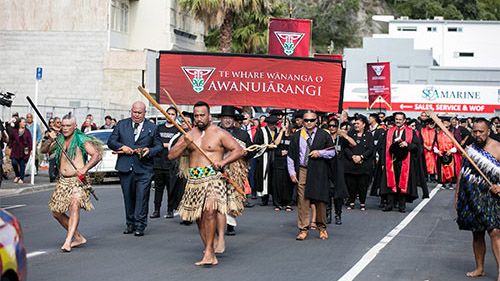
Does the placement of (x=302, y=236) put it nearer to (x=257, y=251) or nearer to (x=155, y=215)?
(x=257, y=251)

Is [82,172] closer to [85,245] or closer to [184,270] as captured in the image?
[85,245]

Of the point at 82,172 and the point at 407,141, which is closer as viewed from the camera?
the point at 82,172

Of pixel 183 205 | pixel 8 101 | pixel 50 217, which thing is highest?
pixel 8 101

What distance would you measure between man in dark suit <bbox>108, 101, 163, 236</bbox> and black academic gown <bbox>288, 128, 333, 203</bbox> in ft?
6.91

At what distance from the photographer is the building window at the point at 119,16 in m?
39.2

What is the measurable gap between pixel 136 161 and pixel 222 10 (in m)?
22.0

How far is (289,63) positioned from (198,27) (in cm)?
3053

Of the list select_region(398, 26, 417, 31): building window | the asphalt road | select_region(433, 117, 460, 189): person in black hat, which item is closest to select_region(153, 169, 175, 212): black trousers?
the asphalt road

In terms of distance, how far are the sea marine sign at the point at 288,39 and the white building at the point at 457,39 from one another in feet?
178

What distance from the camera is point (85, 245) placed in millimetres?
11297

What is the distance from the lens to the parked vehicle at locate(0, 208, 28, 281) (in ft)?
18.4

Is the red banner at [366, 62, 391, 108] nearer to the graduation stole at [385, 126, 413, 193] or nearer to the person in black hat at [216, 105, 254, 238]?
the graduation stole at [385, 126, 413, 193]

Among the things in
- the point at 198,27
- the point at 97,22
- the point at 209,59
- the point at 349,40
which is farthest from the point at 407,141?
the point at 349,40

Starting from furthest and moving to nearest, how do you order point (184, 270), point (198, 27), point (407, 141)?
point (198, 27) → point (407, 141) → point (184, 270)
